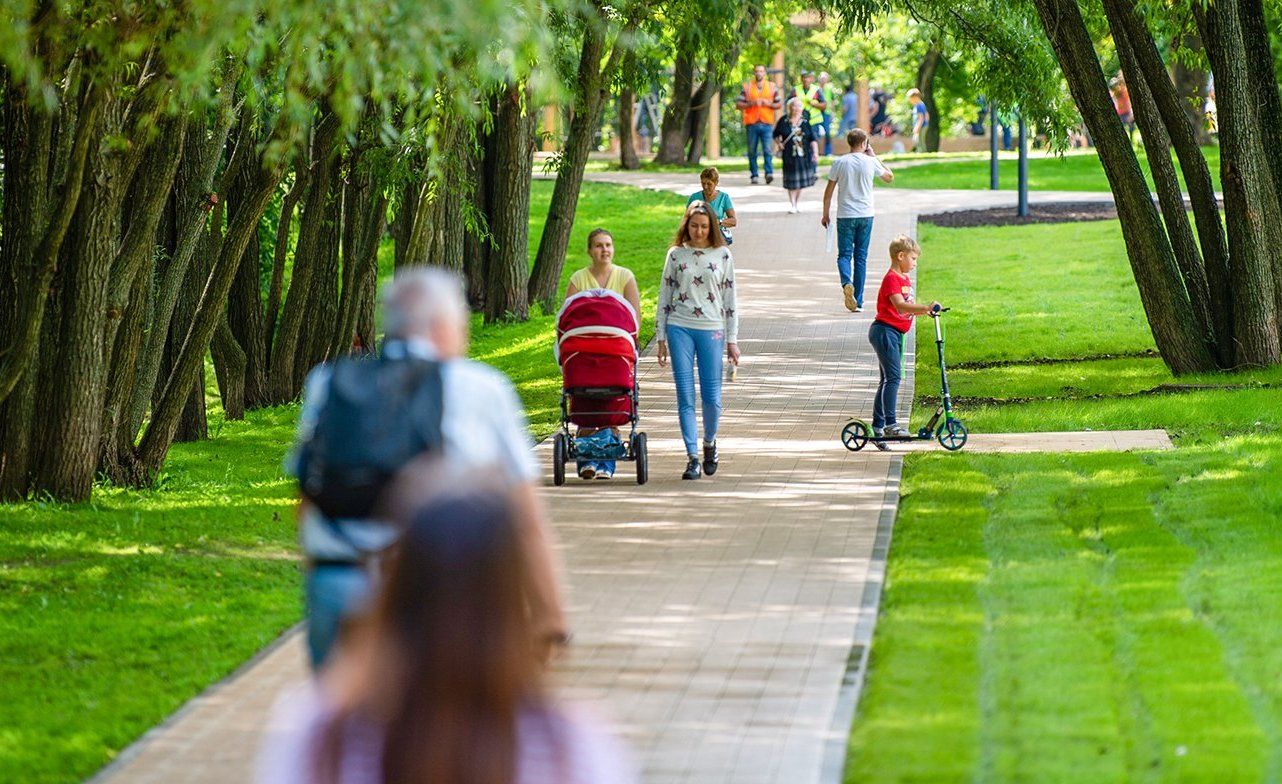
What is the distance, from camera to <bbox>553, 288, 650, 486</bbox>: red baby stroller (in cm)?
1224

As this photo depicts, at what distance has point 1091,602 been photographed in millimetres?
8969

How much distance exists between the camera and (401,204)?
20.6m

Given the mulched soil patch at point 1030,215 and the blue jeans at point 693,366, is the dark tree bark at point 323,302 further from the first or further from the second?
the mulched soil patch at point 1030,215

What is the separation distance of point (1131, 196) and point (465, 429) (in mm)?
12990

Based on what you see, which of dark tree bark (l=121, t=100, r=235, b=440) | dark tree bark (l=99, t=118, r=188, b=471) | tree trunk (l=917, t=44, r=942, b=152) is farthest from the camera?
tree trunk (l=917, t=44, r=942, b=152)

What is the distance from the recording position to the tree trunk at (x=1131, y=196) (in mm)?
16844

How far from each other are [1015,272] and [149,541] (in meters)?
16.7

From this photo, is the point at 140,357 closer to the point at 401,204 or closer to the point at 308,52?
the point at 401,204

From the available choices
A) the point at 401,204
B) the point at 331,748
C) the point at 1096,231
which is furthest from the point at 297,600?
the point at 1096,231

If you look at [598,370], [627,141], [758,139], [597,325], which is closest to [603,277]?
[597,325]

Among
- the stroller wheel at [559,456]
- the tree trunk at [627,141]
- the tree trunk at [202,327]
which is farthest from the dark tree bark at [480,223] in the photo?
the tree trunk at [627,141]

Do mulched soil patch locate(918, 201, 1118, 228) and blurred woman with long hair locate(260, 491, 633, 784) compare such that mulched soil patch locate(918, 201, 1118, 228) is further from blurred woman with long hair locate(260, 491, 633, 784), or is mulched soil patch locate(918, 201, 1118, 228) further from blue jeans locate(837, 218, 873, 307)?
blurred woman with long hair locate(260, 491, 633, 784)

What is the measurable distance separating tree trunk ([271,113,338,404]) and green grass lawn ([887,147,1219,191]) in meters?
18.2

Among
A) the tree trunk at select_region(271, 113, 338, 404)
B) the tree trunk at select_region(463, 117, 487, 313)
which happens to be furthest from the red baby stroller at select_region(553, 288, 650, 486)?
the tree trunk at select_region(463, 117, 487, 313)
